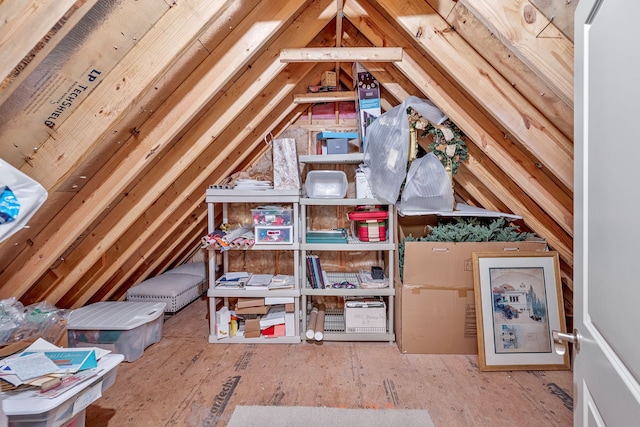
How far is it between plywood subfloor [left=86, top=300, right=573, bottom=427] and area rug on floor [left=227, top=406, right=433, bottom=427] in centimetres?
5

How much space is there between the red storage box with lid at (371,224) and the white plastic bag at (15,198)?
6.69 feet

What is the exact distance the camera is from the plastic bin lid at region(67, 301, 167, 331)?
7.73 feet

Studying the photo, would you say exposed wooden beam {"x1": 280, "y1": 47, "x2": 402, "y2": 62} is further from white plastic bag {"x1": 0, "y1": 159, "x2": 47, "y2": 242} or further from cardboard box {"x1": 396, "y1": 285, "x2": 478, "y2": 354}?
cardboard box {"x1": 396, "y1": 285, "x2": 478, "y2": 354}

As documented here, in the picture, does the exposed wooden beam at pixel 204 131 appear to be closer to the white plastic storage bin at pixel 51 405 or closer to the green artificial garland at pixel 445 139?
the green artificial garland at pixel 445 139

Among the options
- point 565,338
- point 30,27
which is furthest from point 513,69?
point 30,27

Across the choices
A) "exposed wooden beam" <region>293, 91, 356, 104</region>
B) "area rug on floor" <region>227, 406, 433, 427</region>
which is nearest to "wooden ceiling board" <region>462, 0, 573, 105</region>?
"exposed wooden beam" <region>293, 91, 356, 104</region>

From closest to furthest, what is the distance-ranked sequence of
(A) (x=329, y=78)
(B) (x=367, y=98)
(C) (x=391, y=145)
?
(C) (x=391, y=145)
(B) (x=367, y=98)
(A) (x=329, y=78)

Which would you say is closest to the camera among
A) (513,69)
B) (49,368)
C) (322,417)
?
(49,368)

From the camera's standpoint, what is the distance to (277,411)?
1.85 metres

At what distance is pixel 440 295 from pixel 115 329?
240 centimetres

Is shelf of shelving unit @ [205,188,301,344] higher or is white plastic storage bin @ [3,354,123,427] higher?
shelf of shelving unit @ [205,188,301,344]

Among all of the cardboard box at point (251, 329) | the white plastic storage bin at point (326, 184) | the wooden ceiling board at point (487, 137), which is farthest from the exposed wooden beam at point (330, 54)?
the cardboard box at point (251, 329)

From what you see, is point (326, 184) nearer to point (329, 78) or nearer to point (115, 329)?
point (329, 78)

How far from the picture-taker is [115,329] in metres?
2.36
